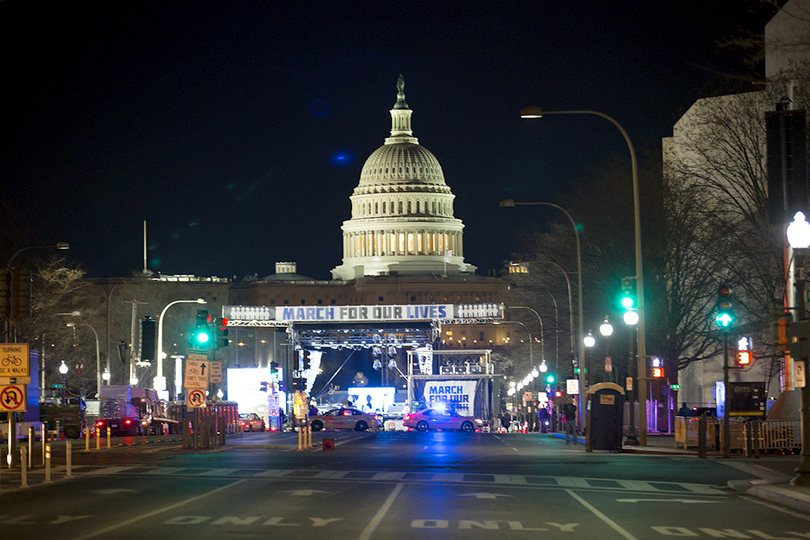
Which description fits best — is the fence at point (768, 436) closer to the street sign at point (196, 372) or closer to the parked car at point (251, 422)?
the street sign at point (196, 372)

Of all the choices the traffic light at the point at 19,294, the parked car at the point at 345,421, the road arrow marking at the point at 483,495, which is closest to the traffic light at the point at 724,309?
the road arrow marking at the point at 483,495

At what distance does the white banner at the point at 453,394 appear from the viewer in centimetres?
6806

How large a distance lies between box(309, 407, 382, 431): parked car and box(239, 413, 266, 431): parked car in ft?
14.6

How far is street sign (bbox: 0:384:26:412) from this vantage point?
21953mm

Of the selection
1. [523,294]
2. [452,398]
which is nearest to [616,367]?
[452,398]

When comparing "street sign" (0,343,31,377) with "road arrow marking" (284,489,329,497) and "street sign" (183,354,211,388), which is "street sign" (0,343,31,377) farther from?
"street sign" (183,354,211,388)

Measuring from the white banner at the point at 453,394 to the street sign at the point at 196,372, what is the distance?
3438cm

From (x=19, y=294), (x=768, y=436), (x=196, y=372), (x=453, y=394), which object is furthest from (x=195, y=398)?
(x=453, y=394)

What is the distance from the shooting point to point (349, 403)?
3177 inches

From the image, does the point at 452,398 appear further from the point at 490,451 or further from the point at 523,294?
the point at 490,451

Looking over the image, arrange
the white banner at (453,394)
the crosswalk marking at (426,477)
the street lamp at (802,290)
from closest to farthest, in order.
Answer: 1. the street lamp at (802,290)
2. the crosswalk marking at (426,477)
3. the white banner at (453,394)

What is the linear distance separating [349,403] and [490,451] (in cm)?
4708

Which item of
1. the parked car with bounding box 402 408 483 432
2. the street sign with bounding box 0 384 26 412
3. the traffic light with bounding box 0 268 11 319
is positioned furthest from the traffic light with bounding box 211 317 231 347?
the parked car with bounding box 402 408 483 432

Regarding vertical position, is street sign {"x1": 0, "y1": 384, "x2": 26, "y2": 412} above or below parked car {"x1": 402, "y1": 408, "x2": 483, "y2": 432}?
above
